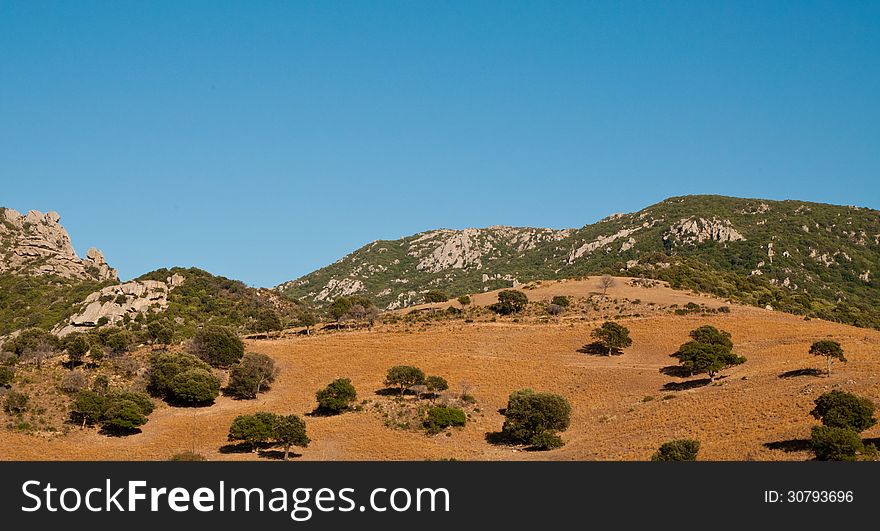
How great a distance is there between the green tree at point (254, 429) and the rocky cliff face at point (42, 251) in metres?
101

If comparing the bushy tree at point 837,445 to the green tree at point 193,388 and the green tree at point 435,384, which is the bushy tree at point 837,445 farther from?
the green tree at point 193,388

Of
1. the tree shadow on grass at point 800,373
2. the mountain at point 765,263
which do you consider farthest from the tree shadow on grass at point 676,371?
the mountain at point 765,263

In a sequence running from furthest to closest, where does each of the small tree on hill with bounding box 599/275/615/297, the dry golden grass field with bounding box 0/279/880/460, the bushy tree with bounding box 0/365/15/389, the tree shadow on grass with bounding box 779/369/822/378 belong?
the small tree on hill with bounding box 599/275/615/297
the bushy tree with bounding box 0/365/15/389
the tree shadow on grass with bounding box 779/369/822/378
the dry golden grass field with bounding box 0/279/880/460

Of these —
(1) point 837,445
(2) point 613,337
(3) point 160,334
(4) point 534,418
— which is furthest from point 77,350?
(1) point 837,445

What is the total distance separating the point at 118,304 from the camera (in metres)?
112

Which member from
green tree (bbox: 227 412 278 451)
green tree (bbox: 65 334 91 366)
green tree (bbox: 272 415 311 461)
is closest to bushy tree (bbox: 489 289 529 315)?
green tree (bbox: 65 334 91 366)

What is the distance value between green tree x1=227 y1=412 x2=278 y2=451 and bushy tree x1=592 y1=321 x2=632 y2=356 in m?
39.9

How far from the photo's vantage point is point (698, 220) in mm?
193125

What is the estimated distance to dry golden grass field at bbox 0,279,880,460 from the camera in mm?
48094

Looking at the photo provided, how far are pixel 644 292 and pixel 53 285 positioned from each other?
327 feet

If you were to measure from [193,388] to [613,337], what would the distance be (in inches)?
1685

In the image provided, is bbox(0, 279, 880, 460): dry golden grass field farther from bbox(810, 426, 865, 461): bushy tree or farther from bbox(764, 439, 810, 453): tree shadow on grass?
bbox(810, 426, 865, 461): bushy tree

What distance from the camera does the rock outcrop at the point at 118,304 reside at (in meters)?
108
